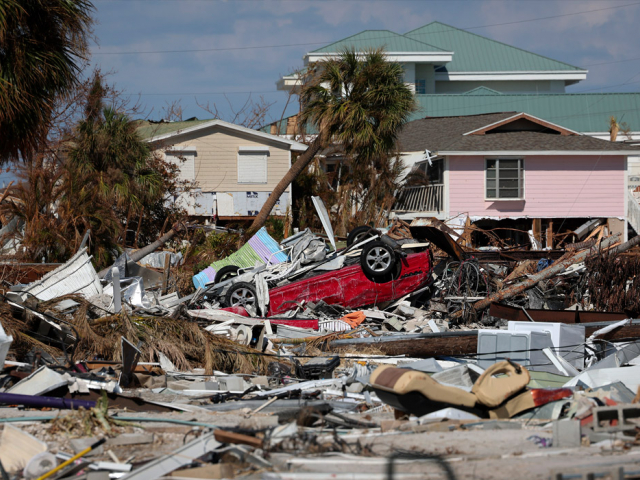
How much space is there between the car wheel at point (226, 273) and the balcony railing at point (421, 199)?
1356 cm

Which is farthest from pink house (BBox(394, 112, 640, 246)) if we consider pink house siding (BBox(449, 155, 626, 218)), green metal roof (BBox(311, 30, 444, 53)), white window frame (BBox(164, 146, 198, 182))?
green metal roof (BBox(311, 30, 444, 53))

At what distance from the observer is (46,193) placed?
58.3ft

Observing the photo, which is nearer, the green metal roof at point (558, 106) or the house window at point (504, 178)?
the house window at point (504, 178)

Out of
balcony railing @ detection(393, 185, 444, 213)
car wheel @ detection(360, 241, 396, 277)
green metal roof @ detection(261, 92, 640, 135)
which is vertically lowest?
car wheel @ detection(360, 241, 396, 277)

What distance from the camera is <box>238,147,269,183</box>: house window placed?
27.6 m

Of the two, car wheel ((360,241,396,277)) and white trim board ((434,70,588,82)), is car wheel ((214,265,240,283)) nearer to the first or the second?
car wheel ((360,241,396,277))

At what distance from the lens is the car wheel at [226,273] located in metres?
15.4

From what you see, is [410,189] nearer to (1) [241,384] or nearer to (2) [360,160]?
(2) [360,160]

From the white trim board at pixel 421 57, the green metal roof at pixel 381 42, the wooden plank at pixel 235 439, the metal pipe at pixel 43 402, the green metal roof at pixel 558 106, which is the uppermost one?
the green metal roof at pixel 381 42

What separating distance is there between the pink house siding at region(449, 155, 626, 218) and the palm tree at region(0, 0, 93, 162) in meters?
18.2

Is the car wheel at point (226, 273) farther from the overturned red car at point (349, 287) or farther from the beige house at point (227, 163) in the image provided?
the beige house at point (227, 163)

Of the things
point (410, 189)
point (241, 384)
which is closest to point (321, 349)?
point (241, 384)

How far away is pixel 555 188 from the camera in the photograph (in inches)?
1069

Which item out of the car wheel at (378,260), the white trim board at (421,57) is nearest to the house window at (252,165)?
the car wheel at (378,260)
